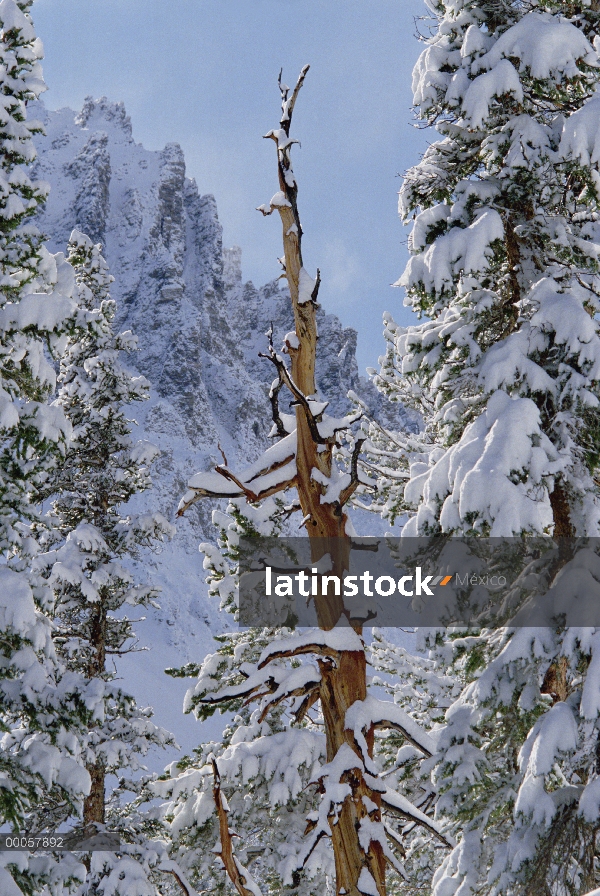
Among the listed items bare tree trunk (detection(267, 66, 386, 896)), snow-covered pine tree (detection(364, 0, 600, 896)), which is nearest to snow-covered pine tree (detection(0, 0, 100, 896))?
bare tree trunk (detection(267, 66, 386, 896))

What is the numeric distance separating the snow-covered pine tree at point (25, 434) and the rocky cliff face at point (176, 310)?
6136 centimetres

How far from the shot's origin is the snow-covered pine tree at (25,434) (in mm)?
7445

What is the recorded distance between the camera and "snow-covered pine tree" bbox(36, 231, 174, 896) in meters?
11.3

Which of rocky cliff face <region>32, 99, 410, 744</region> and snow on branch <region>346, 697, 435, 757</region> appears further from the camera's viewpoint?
rocky cliff face <region>32, 99, 410, 744</region>

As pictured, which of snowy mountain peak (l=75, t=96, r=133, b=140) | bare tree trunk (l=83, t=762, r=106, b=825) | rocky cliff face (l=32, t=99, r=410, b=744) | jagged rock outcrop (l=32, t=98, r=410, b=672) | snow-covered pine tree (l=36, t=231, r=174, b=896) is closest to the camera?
snow-covered pine tree (l=36, t=231, r=174, b=896)

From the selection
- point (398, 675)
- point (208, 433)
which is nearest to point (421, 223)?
point (398, 675)

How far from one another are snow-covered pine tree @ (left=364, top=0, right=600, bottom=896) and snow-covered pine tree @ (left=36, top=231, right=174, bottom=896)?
6358mm

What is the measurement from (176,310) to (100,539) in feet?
319

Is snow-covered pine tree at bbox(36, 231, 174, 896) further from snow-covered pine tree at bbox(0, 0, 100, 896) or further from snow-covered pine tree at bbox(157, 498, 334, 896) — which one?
snow-covered pine tree at bbox(0, 0, 100, 896)

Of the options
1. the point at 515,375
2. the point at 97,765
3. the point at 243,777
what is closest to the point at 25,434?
the point at 515,375

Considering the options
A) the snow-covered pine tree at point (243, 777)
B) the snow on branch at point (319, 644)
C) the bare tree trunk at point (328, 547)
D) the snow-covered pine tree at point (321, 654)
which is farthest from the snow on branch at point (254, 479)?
the snow-covered pine tree at point (243, 777)

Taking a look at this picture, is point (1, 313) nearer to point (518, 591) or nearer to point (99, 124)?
point (518, 591)

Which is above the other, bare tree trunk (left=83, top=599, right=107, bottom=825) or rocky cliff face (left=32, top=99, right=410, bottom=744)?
rocky cliff face (left=32, top=99, right=410, bottom=744)

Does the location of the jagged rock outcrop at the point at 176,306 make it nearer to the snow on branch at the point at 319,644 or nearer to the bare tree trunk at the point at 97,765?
the bare tree trunk at the point at 97,765
